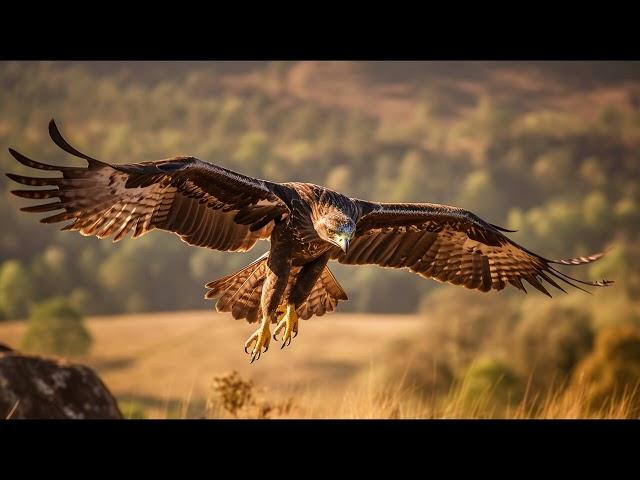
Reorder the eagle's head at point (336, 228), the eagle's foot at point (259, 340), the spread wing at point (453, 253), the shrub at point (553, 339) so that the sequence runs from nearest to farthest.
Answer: the eagle's head at point (336, 228) → the eagle's foot at point (259, 340) → the spread wing at point (453, 253) → the shrub at point (553, 339)

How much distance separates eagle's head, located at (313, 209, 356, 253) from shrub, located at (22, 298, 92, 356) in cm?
1095

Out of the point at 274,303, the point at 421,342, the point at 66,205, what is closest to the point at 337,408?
the point at 274,303

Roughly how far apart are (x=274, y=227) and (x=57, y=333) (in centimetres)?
1069

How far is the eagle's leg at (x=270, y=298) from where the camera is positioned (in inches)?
221

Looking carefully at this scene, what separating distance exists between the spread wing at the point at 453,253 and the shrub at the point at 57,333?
32.3 feet

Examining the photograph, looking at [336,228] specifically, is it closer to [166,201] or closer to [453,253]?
[166,201]

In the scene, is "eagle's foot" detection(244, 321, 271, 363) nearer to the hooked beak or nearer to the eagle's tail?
the eagle's tail

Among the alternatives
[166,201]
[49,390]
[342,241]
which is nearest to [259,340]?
[342,241]

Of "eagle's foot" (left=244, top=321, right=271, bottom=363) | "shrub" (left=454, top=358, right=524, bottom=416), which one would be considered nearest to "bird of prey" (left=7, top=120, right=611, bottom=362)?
"eagle's foot" (left=244, top=321, right=271, bottom=363)

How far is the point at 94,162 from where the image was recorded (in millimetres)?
5016

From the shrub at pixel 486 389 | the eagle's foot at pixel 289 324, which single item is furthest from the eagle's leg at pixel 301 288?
the shrub at pixel 486 389

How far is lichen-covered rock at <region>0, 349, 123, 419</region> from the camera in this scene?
639 centimetres

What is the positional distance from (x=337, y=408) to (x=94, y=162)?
3775 mm

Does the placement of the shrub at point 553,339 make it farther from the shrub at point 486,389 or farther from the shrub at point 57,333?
the shrub at point 57,333
